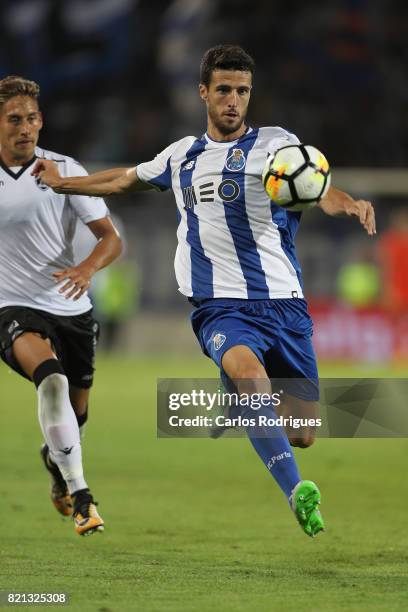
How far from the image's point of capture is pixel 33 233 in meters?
6.82

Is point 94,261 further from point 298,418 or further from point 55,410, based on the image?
point 298,418

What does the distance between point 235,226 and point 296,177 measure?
56 cm

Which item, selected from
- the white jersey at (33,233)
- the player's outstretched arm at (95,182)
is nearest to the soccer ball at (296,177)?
the player's outstretched arm at (95,182)

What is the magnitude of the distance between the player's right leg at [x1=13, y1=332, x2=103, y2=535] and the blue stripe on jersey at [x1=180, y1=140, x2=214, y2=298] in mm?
891

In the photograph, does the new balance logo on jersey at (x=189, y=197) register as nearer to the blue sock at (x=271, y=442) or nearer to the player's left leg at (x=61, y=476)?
the blue sock at (x=271, y=442)

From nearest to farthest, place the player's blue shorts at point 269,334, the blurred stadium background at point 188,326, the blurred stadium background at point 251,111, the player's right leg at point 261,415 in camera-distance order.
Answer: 1. the player's right leg at point 261,415
2. the blurred stadium background at point 188,326
3. the player's blue shorts at point 269,334
4. the blurred stadium background at point 251,111

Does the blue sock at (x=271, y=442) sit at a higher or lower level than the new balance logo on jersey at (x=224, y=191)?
lower

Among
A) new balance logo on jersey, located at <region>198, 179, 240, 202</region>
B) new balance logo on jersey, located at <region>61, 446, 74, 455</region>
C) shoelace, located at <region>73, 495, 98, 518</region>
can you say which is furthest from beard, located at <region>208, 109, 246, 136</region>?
shoelace, located at <region>73, 495, 98, 518</region>

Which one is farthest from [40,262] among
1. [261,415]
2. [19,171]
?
[261,415]

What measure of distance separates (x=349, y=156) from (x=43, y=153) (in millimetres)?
16069

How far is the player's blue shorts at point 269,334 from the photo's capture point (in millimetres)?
5914

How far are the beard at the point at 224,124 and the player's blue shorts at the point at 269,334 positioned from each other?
866 mm

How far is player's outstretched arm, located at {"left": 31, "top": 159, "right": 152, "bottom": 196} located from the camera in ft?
20.8

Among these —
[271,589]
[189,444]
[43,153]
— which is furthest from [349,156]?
[271,589]
